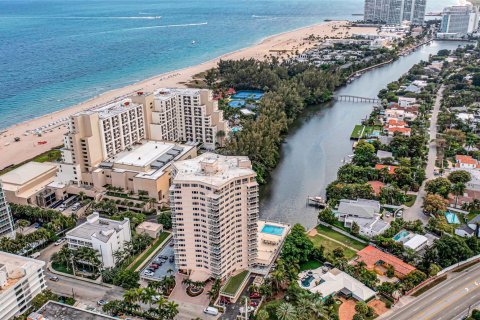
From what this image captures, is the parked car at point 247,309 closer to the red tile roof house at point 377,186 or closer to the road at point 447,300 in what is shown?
the road at point 447,300

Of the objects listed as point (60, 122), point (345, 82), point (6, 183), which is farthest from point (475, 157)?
point (60, 122)

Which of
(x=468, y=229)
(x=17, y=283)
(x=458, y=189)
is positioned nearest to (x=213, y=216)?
(x=17, y=283)

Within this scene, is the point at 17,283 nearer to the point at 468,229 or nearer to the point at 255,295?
the point at 255,295

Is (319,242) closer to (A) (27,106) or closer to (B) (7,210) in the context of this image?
(B) (7,210)

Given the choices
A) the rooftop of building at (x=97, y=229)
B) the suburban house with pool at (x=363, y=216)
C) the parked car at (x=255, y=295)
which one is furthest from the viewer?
the suburban house with pool at (x=363, y=216)

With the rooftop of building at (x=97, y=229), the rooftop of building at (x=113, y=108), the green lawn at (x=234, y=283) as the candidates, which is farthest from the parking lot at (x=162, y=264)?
the rooftop of building at (x=113, y=108)
